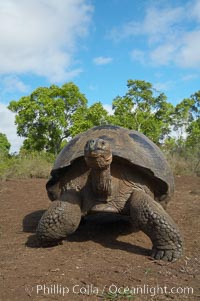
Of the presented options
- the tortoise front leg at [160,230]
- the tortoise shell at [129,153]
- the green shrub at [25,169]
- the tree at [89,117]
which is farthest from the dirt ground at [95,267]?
the tree at [89,117]

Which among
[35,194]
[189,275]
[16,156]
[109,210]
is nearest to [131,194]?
[109,210]

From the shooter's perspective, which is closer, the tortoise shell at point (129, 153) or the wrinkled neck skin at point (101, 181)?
the wrinkled neck skin at point (101, 181)

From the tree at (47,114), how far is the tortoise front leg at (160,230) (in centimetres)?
2839

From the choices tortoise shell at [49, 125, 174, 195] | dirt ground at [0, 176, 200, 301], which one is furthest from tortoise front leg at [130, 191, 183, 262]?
tortoise shell at [49, 125, 174, 195]

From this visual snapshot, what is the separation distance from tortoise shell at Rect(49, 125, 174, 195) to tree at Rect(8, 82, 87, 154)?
27.3 m

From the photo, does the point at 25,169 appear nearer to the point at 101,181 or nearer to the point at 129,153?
the point at 129,153

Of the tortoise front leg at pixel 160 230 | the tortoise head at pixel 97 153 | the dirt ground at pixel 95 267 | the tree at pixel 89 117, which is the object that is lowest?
the dirt ground at pixel 95 267

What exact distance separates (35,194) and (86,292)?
6.16m

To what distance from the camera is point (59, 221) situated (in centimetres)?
393

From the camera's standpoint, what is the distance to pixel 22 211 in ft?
21.9

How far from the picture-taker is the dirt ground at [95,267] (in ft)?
9.01

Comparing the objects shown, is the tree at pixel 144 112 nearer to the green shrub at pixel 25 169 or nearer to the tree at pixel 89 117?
the tree at pixel 89 117

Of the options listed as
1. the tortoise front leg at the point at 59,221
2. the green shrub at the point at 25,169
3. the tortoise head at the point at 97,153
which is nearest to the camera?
the tortoise head at the point at 97,153

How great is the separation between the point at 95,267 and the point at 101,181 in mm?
885
